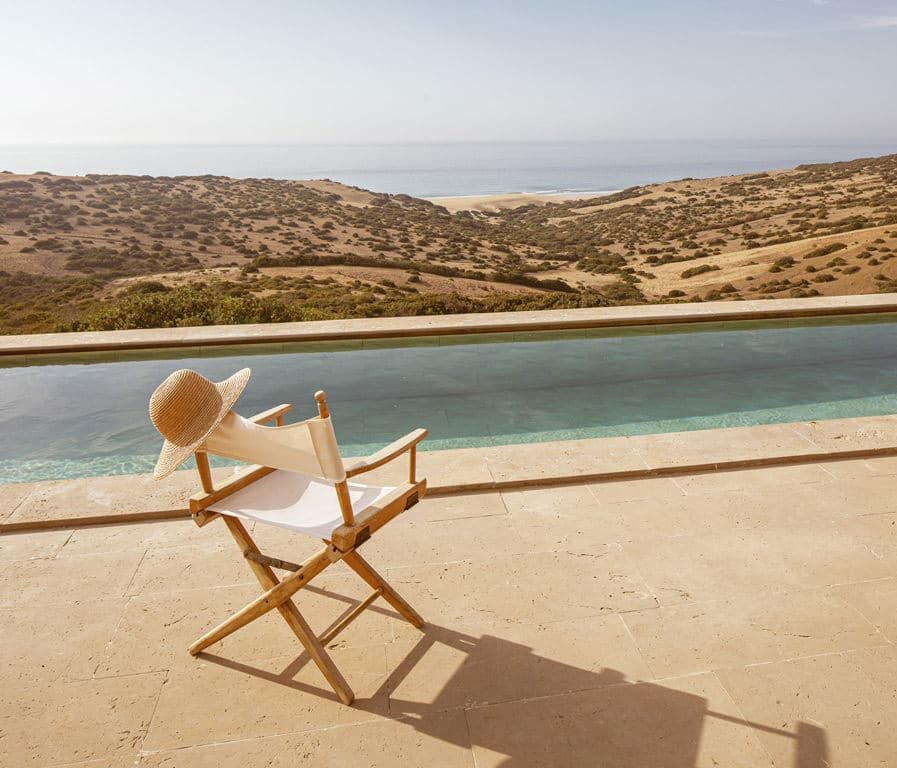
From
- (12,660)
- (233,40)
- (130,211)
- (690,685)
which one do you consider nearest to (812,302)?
(690,685)

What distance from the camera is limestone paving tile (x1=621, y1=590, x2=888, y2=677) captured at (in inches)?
86.4

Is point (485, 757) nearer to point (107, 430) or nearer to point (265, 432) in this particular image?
point (265, 432)

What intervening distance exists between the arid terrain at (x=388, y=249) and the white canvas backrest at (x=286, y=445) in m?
6.80

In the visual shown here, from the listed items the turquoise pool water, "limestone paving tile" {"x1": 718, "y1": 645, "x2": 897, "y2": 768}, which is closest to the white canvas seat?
"limestone paving tile" {"x1": 718, "y1": 645, "x2": 897, "y2": 768}

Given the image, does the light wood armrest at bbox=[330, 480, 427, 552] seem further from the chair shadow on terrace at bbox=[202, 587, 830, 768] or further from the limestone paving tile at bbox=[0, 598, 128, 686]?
the limestone paving tile at bbox=[0, 598, 128, 686]

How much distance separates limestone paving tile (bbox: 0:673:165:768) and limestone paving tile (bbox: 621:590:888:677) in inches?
63.0

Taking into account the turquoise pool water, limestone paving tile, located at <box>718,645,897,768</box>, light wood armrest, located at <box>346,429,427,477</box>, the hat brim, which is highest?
the hat brim

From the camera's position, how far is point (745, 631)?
7.58 feet

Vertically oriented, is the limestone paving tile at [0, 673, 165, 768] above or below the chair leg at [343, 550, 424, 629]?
below

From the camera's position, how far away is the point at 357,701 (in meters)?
2.04

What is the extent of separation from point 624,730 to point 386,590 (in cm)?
86

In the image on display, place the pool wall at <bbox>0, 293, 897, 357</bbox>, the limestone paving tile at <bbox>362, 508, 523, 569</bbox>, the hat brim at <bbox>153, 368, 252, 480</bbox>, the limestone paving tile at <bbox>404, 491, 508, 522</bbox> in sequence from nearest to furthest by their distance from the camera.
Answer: the hat brim at <bbox>153, 368, 252, 480</bbox>
the limestone paving tile at <bbox>362, 508, 523, 569</bbox>
the limestone paving tile at <bbox>404, 491, 508, 522</bbox>
the pool wall at <bbox>0, 293, 897, 357</bbox>

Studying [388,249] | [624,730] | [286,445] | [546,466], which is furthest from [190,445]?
[388,249]

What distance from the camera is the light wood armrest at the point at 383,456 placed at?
6.82 feet
